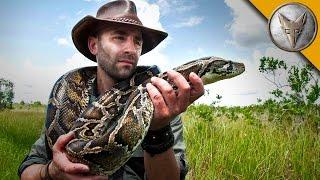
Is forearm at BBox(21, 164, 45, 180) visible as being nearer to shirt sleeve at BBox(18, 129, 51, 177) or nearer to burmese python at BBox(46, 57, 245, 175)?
shirt sleeve at BBox(18, 129, 51, 177)

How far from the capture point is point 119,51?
3.33 meters

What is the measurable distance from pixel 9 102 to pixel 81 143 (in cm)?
722

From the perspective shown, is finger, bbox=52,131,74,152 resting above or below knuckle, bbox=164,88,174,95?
below

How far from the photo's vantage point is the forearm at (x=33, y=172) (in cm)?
334

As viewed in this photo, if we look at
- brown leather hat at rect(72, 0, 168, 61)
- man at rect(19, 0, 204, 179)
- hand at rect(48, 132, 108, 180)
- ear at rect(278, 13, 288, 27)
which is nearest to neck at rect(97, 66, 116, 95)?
man at rect(19, 0, 204, 179)

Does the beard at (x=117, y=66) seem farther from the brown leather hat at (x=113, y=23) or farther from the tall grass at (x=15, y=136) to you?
the tall grass at (x=15, y=136)

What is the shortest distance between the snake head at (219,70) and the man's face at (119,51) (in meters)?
0.51

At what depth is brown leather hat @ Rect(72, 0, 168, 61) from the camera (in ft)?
11.5

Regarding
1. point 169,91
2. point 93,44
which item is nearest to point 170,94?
point 169,91

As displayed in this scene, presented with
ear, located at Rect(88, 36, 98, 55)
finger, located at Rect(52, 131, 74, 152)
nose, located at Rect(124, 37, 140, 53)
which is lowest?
finger, located at Rect(52, 131, 74, 152)

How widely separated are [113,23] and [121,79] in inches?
16.5

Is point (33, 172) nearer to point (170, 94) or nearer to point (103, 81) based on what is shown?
point (103, 81)

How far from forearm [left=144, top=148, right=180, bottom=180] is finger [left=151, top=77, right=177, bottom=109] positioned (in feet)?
1.13

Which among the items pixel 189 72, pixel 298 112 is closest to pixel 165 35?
pixel 189 72
